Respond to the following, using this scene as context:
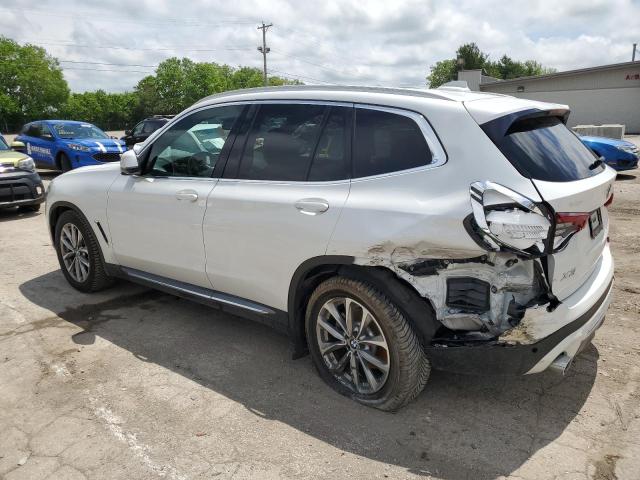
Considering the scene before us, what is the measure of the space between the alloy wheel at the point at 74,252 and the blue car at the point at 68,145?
27.2ft

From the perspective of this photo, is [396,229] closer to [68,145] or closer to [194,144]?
[194,144]

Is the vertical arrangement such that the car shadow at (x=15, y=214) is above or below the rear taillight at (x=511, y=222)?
below

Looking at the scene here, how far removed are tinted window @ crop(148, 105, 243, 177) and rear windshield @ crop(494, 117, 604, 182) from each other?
6.31ft

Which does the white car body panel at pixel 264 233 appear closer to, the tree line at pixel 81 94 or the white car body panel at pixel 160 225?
the white car body panel at pixel 160 225

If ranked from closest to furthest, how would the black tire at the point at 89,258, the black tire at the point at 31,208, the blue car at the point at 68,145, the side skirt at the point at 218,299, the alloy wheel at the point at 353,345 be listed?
the alloy wheel at the point at 353,345, the side skirt at the point at 218,299, the black tire at the point at 89,258, the black tire at the point at 31,208, the blue car at the point at 68,145

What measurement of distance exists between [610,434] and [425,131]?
6.32 ft

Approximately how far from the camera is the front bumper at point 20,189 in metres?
8.60

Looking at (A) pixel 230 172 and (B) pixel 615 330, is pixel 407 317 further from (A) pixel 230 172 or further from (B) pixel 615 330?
(B) pixel 615 330

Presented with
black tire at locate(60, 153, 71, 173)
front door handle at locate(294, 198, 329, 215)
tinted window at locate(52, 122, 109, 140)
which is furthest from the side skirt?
tinted window at locate(52, 122, 109, 140)

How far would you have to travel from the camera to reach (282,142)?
3.39 m

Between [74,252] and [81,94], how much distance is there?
79499mm

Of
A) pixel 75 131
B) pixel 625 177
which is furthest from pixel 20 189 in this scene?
pixel 625 177

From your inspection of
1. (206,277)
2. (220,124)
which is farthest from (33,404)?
(220,124)

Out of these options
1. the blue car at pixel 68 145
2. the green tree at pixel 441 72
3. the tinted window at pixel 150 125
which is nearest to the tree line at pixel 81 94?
the green tree at pixel 441 72
